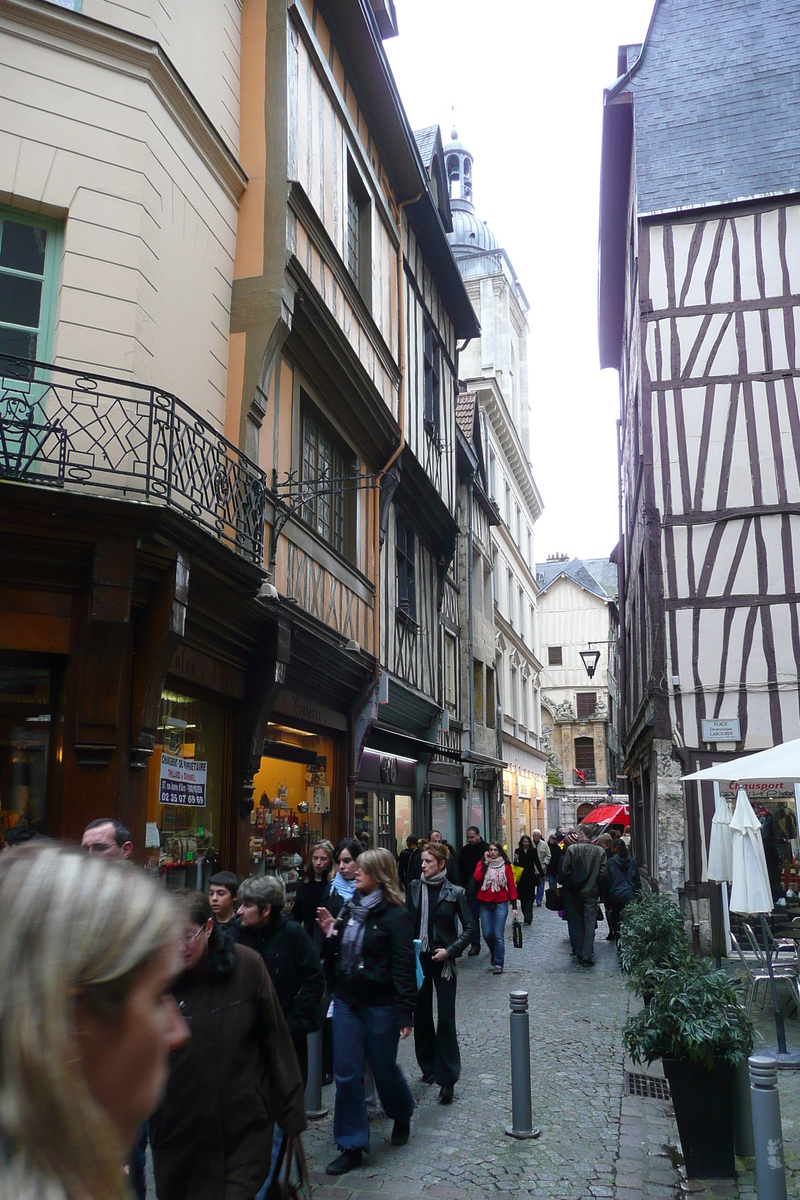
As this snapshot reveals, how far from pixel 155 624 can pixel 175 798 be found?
1685mm

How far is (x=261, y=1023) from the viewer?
3.51 meters

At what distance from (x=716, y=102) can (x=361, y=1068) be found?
16937 mm

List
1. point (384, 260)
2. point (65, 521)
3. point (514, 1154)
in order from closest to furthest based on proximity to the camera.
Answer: point (514, 1154) → point (65, 521) → point (384, 260)

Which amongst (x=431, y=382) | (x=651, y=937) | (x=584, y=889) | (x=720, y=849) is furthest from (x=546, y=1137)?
(x=431, y=382)

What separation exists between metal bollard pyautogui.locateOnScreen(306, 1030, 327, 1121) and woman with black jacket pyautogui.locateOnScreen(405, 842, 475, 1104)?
867 mm

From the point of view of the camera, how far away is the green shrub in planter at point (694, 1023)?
511 cm

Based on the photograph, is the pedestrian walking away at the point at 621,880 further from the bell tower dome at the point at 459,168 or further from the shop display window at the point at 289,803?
the bell tower dome at the point at 459,168

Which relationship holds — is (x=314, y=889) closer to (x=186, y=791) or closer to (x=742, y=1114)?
(x=186, y=791)

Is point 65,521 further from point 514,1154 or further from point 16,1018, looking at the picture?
point 16,1018

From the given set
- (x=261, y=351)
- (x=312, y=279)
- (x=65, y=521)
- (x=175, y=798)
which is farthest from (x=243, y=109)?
(x=175, y=798)

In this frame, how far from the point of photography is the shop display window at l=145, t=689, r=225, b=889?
723cm

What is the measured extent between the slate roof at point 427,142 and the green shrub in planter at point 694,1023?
45.5 ft

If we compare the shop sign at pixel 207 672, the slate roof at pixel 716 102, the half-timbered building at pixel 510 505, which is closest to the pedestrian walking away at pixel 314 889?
the shop sign at pixel 207 672

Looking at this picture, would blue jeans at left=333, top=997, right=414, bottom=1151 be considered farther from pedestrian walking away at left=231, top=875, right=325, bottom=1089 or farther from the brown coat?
the brown coat
